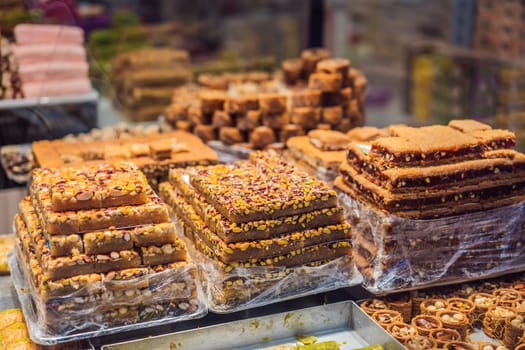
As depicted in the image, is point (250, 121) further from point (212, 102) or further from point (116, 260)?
point (116, 260)

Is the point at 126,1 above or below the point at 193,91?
above

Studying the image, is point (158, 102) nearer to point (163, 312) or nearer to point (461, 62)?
point (461, 62)

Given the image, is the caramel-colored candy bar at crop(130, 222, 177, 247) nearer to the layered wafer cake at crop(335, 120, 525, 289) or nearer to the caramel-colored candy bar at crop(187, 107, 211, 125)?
the layered wafer cake at crop(335, 120, 525, 289)

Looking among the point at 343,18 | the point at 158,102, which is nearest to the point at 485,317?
the point at 158,102

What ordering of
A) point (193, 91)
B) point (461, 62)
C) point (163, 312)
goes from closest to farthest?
point (163, 312)
point (193, 91)
point (461, 62)

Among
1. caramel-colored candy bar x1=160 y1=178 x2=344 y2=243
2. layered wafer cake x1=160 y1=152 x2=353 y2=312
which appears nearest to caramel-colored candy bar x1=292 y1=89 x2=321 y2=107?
layered wafer cake x1=160 y1=152 x2=353 y2=312

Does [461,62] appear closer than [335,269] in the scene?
No

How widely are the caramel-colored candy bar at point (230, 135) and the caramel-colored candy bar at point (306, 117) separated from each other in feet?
1.17

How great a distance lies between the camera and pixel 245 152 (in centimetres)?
446

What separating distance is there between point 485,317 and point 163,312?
134 centimetres

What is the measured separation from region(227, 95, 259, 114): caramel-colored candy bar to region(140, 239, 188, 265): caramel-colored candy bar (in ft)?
5.52

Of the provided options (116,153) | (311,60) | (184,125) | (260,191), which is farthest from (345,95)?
(260,191)

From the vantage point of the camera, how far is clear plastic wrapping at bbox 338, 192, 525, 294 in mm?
3229

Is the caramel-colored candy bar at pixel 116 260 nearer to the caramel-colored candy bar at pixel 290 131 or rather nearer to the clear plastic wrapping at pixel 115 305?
the clear plastic wrapping at pixel 115 305
